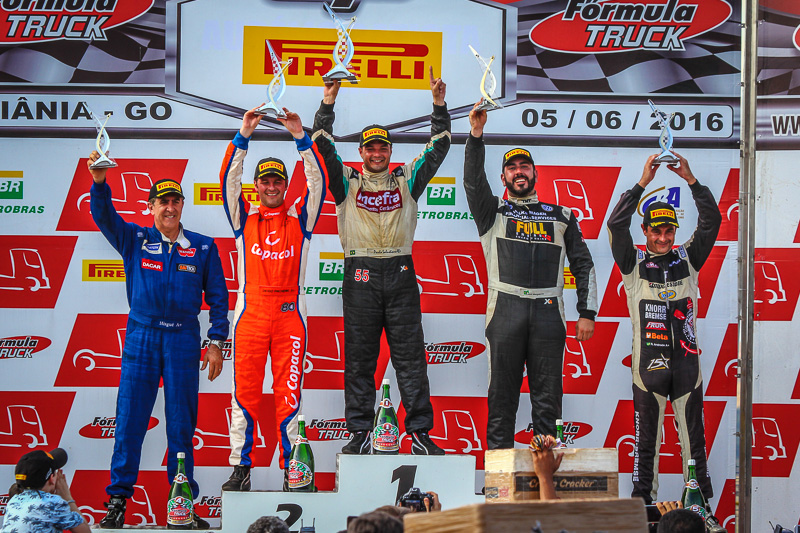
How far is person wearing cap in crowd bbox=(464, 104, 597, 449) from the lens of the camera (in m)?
4.66

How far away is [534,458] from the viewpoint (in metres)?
2.73

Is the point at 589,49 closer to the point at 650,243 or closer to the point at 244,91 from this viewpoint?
the point at 650,243

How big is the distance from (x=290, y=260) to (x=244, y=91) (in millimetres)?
1264

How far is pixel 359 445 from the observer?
450cm

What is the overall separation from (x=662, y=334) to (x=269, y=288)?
223cm

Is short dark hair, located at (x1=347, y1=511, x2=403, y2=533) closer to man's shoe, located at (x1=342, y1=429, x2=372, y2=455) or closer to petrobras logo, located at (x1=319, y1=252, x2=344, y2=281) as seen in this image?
man's shoe, located at (x1=342, y1=429, x2=372, y2=455)

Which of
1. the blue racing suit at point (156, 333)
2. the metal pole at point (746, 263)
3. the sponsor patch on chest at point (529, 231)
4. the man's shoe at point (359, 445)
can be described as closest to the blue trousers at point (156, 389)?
the blue racing suit at point (156, 333)

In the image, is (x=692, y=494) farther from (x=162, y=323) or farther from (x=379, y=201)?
(x=162, y=323)

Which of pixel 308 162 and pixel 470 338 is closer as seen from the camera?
pixel 308 162

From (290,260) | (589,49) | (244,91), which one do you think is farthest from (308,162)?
(589,49)

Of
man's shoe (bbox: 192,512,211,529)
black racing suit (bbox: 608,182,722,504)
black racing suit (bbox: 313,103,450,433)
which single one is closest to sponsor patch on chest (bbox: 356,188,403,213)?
black racing suit (bbox: 313,103,450,433)

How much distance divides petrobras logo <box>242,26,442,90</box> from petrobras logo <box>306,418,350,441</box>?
79.0 inches

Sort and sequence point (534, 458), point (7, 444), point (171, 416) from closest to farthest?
1. point (534, 458)
2. point (171, 416)
3. point (7, 444)

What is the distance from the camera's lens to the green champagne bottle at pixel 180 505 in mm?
4266
